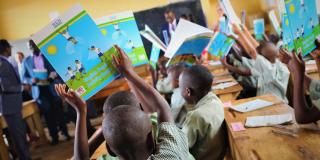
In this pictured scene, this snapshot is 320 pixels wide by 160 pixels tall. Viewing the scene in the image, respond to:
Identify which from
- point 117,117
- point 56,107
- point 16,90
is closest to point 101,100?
point 56,107

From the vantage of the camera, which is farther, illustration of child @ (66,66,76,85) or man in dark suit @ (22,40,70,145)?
man in dark suit @ (22,40,70,145)

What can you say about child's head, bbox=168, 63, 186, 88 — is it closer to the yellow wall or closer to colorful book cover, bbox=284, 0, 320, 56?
colorful book cover, bbox=284, 0, 320, 56

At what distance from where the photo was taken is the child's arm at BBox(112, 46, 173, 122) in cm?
123

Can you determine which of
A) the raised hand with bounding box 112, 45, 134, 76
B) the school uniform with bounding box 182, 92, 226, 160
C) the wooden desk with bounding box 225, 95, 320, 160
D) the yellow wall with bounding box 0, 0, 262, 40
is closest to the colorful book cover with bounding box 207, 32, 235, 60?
the school uniform with bounding box 182, 92, 226, 160

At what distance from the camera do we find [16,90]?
387cm

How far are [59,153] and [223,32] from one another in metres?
2.96

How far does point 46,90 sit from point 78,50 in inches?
155

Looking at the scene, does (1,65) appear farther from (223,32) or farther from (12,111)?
(223,32)

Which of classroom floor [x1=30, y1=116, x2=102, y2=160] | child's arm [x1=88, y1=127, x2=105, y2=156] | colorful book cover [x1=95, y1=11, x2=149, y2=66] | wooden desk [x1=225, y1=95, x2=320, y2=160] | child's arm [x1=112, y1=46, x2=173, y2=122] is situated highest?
colorful book cover [x1=95, y1=11, x2=149, y2=66]

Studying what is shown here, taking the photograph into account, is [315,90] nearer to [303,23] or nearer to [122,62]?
[303,23]

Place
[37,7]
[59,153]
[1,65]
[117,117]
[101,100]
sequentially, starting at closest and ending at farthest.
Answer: [117,117] < [1,65] < [59,153] < [101,100] < [37,7]

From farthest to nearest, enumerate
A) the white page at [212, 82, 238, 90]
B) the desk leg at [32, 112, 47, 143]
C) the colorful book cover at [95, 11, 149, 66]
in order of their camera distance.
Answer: the desk leg at [32, 112, 47, 143] < the white page at [212, 82, 238, 90] < the colorful book cover at [95, 11, 149, 66]

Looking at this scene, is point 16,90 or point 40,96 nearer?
point 16,90

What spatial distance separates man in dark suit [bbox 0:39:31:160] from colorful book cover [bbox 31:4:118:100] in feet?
9.60
